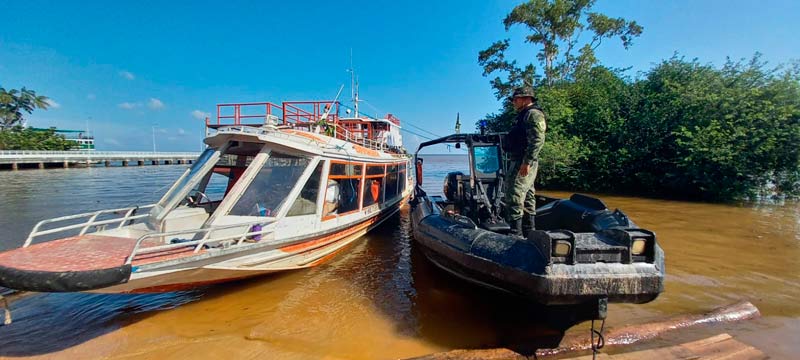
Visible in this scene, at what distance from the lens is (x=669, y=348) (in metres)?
2.79

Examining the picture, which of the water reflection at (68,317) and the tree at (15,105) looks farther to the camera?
the tree at (15,105)

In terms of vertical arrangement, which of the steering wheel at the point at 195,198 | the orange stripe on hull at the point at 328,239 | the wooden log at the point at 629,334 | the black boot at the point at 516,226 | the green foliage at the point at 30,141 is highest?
the green foliage at the point at 30,141

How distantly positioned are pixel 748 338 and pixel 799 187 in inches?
519

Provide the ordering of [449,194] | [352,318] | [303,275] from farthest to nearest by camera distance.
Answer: [449,194] → [303,275] → [352,318]

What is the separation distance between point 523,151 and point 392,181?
6.35 meters

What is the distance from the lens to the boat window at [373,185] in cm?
772

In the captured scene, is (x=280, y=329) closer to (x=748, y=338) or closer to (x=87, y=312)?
(x=87, y=312)

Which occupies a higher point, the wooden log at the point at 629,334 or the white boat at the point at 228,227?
the white boat at the point at 228,227

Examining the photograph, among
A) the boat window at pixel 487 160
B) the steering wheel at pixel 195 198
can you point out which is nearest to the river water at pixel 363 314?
the steering wheel at pixel 195 198

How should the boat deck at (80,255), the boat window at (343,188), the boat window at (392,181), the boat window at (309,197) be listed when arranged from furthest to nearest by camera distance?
the boat window at (392,181)
the boat window at (343,188)
the boat window at (309,197)
the boat deck at (80,255)

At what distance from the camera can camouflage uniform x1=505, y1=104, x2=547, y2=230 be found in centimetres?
403

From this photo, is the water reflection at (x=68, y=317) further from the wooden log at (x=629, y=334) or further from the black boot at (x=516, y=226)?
the black boot at (x=516, y=226)

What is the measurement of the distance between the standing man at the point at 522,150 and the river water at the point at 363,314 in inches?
45.8

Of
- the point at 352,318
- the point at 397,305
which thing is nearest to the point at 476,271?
the point at 397,305
